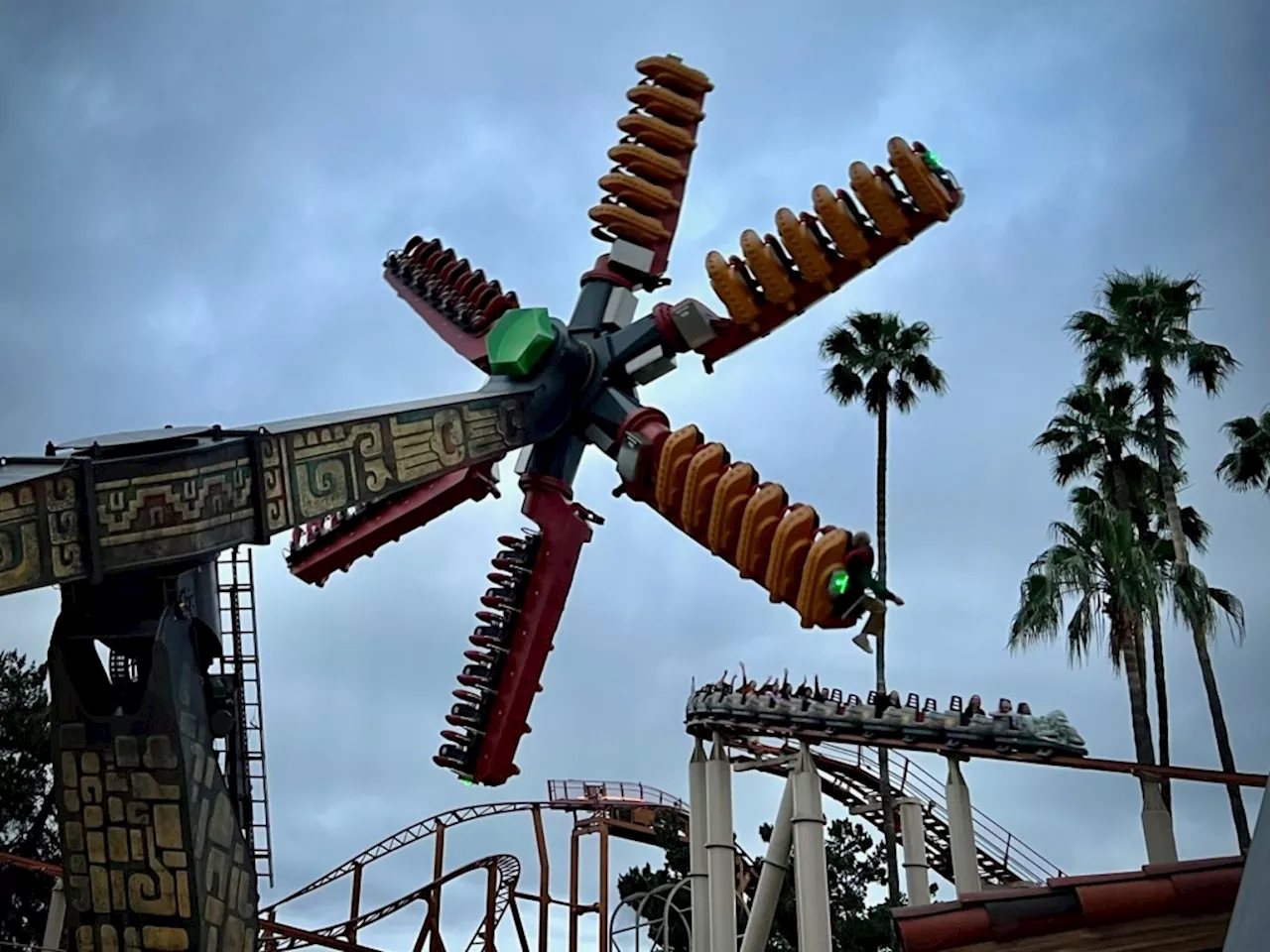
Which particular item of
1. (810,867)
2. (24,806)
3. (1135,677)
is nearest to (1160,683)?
(1135,677)

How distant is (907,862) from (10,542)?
11.4 meters

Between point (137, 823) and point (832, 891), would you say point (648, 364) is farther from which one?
point (832, 891)

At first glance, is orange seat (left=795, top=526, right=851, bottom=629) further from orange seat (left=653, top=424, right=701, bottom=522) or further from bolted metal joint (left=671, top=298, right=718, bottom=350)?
bolted metal joint (left=671, top=298, right=718, bottom=350)

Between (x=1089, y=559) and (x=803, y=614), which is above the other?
(x=1089, y=559)

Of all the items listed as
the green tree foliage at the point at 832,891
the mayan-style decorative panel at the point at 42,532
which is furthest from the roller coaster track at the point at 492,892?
the mayan-style decorative panel at the point at 42,532

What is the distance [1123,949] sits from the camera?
7359mm

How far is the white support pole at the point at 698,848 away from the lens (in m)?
16.6

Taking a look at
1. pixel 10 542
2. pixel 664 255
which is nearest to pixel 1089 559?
pixel 664 255

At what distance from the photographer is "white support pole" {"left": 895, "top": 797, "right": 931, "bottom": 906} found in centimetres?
1689

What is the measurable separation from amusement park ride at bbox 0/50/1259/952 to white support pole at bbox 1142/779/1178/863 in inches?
120

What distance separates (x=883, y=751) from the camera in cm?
2366

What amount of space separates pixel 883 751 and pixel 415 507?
10686mm

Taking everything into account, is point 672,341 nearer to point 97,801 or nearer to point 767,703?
point 767,703

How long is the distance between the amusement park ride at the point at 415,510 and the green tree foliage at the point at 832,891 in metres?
11.7
